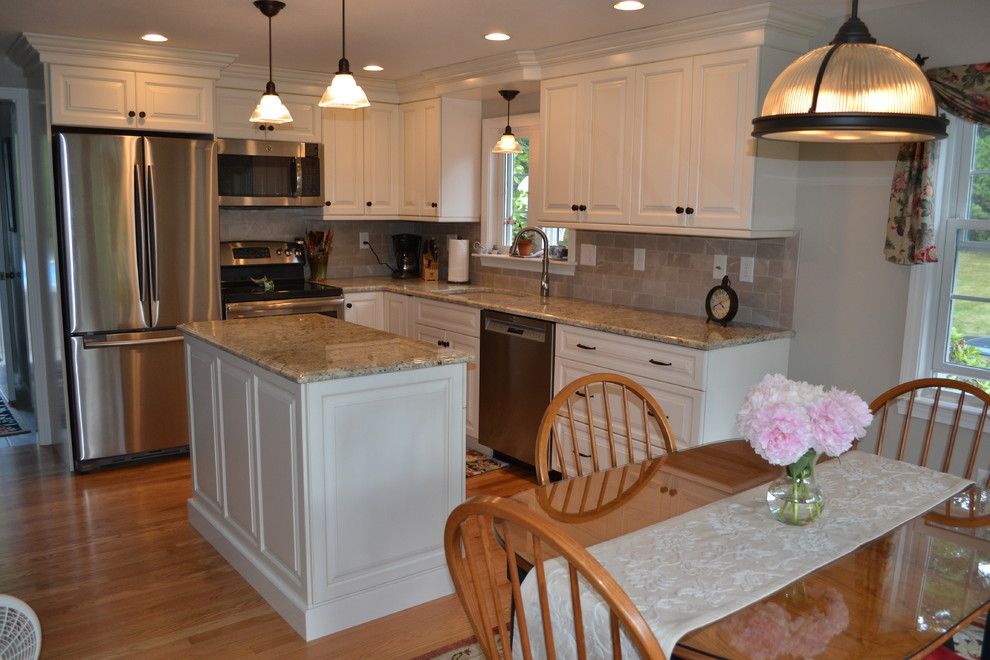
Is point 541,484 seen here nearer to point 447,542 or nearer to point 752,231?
point 447,542

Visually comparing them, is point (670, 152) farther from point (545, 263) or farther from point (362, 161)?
point (362, 161)

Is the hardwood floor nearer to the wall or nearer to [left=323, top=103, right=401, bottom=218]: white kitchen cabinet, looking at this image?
the wall

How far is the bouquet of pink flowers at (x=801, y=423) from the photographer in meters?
1.68

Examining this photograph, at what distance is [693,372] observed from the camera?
3432mm

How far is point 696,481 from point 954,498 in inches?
24.4

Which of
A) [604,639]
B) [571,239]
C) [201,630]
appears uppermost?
[571,239]

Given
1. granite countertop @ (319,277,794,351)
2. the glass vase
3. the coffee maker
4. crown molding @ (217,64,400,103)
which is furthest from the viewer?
the coffee maker

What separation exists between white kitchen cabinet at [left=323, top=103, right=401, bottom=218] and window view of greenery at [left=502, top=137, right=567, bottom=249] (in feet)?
2.82

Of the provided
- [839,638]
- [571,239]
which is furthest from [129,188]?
[839,638]

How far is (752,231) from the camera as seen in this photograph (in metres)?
3.51

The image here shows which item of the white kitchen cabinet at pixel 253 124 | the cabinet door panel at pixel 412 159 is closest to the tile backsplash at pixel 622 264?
the cabinet door panel at pixel 412 159

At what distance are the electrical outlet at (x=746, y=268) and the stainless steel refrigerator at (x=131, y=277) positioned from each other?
2.88 m

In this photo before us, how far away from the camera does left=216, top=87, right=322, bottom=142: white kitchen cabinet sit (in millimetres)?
4934

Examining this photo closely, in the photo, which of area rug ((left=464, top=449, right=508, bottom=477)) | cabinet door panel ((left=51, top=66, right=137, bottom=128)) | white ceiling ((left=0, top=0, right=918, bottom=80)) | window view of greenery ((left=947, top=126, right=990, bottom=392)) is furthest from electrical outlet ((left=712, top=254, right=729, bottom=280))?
cabinet door panel ((left=51, top=66, right=137, bottom=128))
